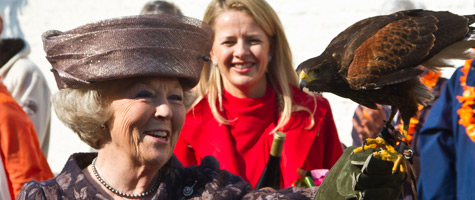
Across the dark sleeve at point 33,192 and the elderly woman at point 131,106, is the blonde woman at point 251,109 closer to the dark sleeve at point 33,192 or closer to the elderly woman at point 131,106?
the elderly woman at point 131,106

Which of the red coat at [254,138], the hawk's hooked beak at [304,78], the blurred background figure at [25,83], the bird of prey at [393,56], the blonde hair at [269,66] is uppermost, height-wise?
the bird of prey at [393,56]

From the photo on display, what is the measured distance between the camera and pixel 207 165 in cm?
287

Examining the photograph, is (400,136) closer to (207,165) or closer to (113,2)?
(207,165)

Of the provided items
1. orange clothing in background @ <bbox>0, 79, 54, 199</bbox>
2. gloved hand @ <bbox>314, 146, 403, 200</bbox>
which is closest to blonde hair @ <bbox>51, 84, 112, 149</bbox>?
gloved hand @ <bbox>314, 146, 403, 200</bbox>

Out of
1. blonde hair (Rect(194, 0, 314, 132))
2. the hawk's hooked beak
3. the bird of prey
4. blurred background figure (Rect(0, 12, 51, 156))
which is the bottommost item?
blurred background figure (Rect(0, 12, 51, 156))

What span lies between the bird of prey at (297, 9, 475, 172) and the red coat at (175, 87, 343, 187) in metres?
1.33

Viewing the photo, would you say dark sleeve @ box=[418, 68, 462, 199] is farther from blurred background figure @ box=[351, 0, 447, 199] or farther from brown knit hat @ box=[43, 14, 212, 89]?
brown knit hat @ box=[43, 14, 212, 89]

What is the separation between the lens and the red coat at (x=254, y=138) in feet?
13.6

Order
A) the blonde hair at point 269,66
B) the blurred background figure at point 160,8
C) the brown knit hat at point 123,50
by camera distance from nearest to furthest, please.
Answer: the brown knit hat at point 123,50 < the blonde hair at point 269,66 < the blurred background figure at point 160,8

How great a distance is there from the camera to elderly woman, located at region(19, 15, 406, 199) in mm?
2664

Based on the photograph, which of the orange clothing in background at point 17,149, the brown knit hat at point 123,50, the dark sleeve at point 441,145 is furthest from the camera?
the dark sleeve at point 441,145

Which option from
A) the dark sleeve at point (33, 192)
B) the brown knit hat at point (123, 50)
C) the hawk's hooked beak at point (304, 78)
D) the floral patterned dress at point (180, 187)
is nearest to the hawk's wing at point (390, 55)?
the hawk's hooked beak at point (304, 78)

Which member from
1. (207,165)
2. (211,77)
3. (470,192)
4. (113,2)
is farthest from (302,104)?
(113,2)

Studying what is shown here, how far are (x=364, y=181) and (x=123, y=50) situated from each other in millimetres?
927
